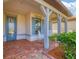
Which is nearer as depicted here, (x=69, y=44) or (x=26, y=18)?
(x=69, y=44)

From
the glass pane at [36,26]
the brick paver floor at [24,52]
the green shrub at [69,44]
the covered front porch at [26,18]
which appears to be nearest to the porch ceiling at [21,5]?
the covered front porch at [26,18]

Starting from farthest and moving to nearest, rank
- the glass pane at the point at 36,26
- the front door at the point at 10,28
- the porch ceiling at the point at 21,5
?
the glass pane at the point at 36,26
the front door at the point at 10,28
the porch ceiling at the point at 21,5

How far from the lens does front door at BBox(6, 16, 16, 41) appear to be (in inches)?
376

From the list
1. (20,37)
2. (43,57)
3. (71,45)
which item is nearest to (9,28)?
(20,37)

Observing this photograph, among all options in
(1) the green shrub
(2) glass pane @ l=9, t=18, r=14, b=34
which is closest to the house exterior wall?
(2) glass pane @ l=9, t=18, r=14, b=34

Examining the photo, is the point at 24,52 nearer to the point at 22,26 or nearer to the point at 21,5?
the point at 21,5

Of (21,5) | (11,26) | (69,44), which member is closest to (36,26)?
(11,26)

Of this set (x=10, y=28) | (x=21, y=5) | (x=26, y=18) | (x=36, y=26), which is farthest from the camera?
(x=26, y=18)

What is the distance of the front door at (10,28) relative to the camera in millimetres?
9547

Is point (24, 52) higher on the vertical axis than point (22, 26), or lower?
lower

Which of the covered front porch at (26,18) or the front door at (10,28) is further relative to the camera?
the front door at (10,28)

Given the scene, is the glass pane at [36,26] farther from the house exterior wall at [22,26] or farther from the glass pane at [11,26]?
the glass pane at [11,26]

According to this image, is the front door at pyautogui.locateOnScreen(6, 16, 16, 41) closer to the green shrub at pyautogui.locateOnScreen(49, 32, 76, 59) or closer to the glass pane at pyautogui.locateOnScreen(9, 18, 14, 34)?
the glass pane at pyautogui.locateOnScreen(9, 18, 14, 34)

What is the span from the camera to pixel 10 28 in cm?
980
